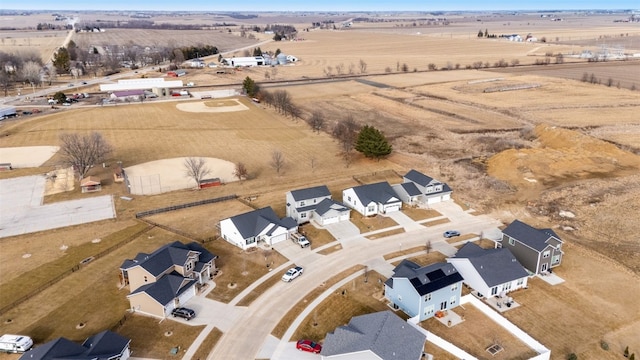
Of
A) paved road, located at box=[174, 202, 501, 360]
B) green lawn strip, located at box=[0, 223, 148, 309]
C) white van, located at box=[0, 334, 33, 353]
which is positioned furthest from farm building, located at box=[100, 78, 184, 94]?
white van, located at box=[0, 334, 33, 353]

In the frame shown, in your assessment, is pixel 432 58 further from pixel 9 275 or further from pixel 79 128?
pixel 9 275

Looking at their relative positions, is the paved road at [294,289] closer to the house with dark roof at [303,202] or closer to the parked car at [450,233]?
the parked car at [450,233]

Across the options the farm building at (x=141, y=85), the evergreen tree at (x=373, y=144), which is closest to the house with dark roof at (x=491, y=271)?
the evergreen tree at (x=373, y=144)

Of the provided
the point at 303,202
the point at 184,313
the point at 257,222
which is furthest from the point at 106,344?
the point at 303,202

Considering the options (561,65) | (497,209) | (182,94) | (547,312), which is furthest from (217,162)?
(561,65)

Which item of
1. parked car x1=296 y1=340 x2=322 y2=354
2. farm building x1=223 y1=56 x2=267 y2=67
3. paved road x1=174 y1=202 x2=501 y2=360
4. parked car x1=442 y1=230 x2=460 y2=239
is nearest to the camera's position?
parked car x1=296 y1=340 x2=322 y2=354

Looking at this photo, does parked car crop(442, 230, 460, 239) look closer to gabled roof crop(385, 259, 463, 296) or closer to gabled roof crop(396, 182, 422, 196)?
gabled roof crop(396, 182, 422, 196)
